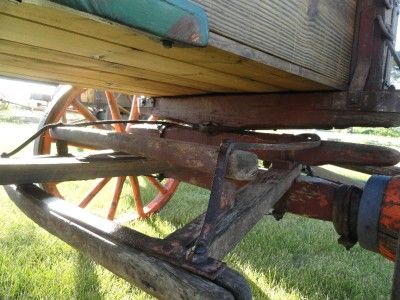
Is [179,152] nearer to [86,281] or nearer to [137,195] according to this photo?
[86,281]

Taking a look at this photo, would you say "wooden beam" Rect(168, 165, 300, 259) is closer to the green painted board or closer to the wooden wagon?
the wooden wagon

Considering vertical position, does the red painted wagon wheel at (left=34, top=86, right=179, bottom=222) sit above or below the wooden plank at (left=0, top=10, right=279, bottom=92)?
below

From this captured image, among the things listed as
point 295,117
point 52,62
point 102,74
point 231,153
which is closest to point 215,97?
point 295,117

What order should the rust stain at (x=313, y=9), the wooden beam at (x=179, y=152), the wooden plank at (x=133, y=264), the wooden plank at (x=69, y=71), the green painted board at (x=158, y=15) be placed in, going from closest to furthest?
1. the green painted board at (x=158, y=15)
2. the wooden plank at (x=133, y=264)
3. the wooden beam at (x=179, y=152)
4. the rust stain at (x=313, y=9)
5. the wooden plank at (x=69, y=71)

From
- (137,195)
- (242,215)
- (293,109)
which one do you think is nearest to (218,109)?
(293,109)

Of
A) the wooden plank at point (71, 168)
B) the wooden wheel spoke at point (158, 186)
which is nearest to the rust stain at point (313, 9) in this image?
the wooden plank at point (71, 168)

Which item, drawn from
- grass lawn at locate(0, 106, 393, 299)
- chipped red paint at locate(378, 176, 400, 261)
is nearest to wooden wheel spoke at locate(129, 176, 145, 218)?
grass lawn at locate(0, 106, 393, 299)

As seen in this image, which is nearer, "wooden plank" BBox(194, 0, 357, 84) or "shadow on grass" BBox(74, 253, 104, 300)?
"wooden plank" BBox(194, 0, 357, 84)

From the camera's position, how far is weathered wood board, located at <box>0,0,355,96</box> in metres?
0.75

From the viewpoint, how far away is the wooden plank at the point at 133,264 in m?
0.70

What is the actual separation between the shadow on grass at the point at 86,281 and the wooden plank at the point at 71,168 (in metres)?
0.71

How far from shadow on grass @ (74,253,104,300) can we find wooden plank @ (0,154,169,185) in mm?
711

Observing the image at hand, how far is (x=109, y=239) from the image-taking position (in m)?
0.91

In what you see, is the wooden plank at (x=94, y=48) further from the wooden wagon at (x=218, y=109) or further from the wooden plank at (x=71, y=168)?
the wooden plank at (x=71, y=168)
